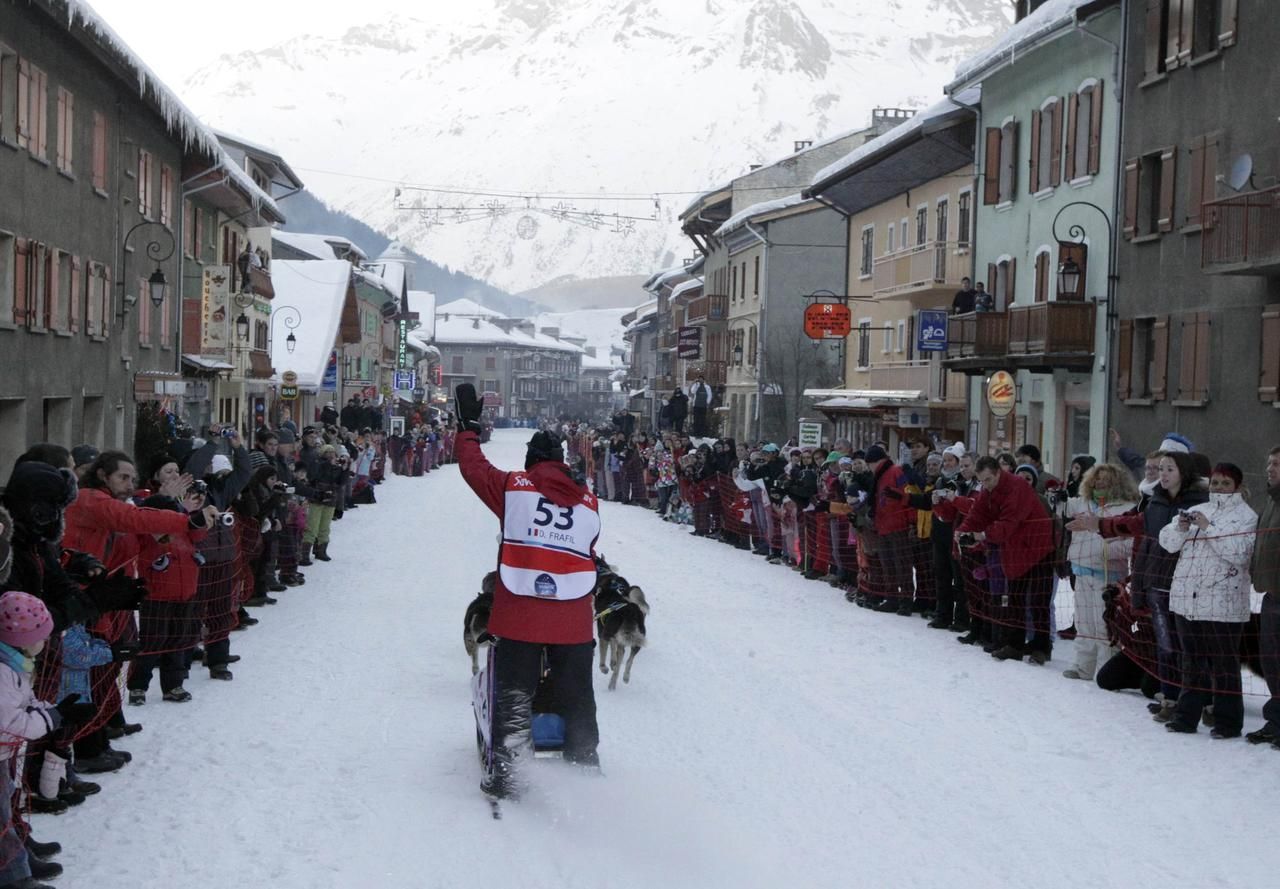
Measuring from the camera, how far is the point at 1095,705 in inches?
429

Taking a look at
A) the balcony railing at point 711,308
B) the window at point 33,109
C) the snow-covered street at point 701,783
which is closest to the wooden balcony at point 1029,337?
the snow-covered street at point 701,783

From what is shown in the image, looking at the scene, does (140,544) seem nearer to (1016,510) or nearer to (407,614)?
(407,614)

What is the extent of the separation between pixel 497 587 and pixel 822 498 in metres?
11.9

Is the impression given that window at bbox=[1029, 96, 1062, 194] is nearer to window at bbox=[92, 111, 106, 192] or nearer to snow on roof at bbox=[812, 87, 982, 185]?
snow on roof at bbox=[812, 87, 982, 185]

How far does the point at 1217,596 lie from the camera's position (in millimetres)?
9633

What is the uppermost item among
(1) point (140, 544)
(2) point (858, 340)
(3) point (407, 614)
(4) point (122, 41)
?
(4) point (122, 41)

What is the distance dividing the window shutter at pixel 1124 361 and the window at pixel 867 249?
16.4 metres

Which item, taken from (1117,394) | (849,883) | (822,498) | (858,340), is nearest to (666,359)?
(858,340)

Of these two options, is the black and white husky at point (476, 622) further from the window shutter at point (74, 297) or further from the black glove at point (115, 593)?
the window shutter at point (74, 297)

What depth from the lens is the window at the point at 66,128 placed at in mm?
23453

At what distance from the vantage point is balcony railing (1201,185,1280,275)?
2073 centimetres

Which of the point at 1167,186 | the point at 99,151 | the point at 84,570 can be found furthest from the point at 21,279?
the point at 1167,186

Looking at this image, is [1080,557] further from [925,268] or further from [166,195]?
[925,268]

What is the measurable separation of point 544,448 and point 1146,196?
2064 cm
